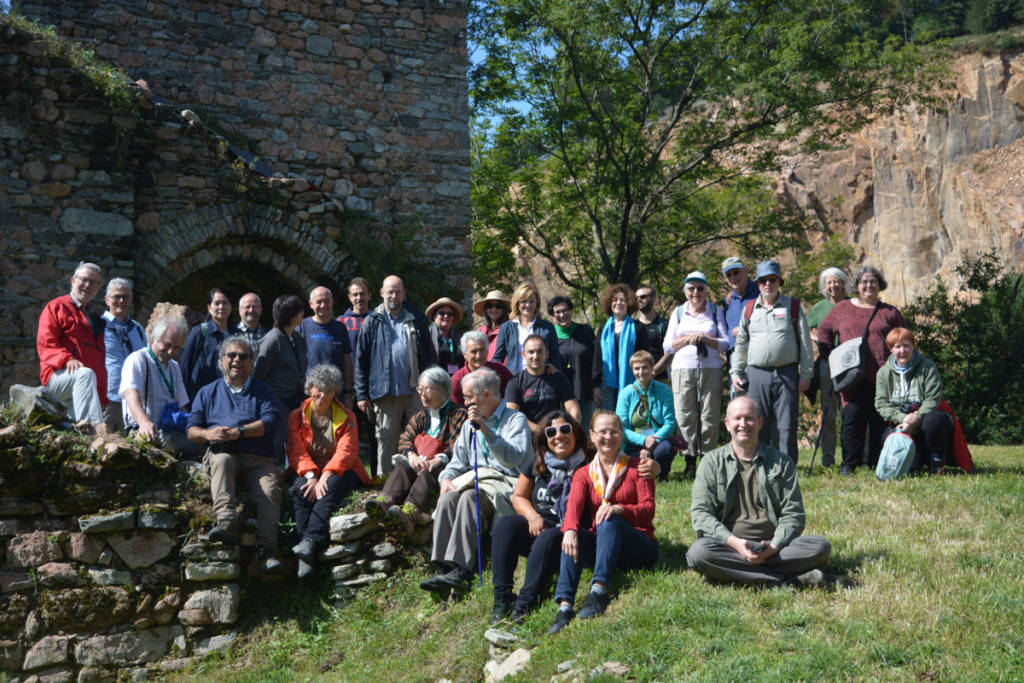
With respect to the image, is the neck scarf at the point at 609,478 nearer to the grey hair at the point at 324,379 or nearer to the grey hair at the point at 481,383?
the grey hair at the point at 481,383

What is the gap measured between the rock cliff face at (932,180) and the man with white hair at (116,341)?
2259 cm

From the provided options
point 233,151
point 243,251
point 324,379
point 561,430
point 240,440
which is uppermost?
point 233,151

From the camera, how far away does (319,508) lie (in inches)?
238

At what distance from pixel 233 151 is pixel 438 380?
5.26 m

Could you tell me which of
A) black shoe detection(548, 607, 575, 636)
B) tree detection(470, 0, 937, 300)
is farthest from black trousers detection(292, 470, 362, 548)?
tree detection(470, 0, 937, 300)

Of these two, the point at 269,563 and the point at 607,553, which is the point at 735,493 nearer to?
the point at 607,553

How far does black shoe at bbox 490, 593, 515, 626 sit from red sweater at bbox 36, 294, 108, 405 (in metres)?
3.61

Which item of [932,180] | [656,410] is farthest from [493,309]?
[932,180]

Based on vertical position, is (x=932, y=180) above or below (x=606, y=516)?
above

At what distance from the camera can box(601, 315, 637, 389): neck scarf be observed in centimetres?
752

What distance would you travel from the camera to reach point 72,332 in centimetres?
653

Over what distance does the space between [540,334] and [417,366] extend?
1113mm

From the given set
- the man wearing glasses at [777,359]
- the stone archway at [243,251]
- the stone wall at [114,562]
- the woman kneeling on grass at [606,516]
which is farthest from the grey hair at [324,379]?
the stone archway at [243,251]

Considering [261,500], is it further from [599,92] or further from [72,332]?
[599,92]
